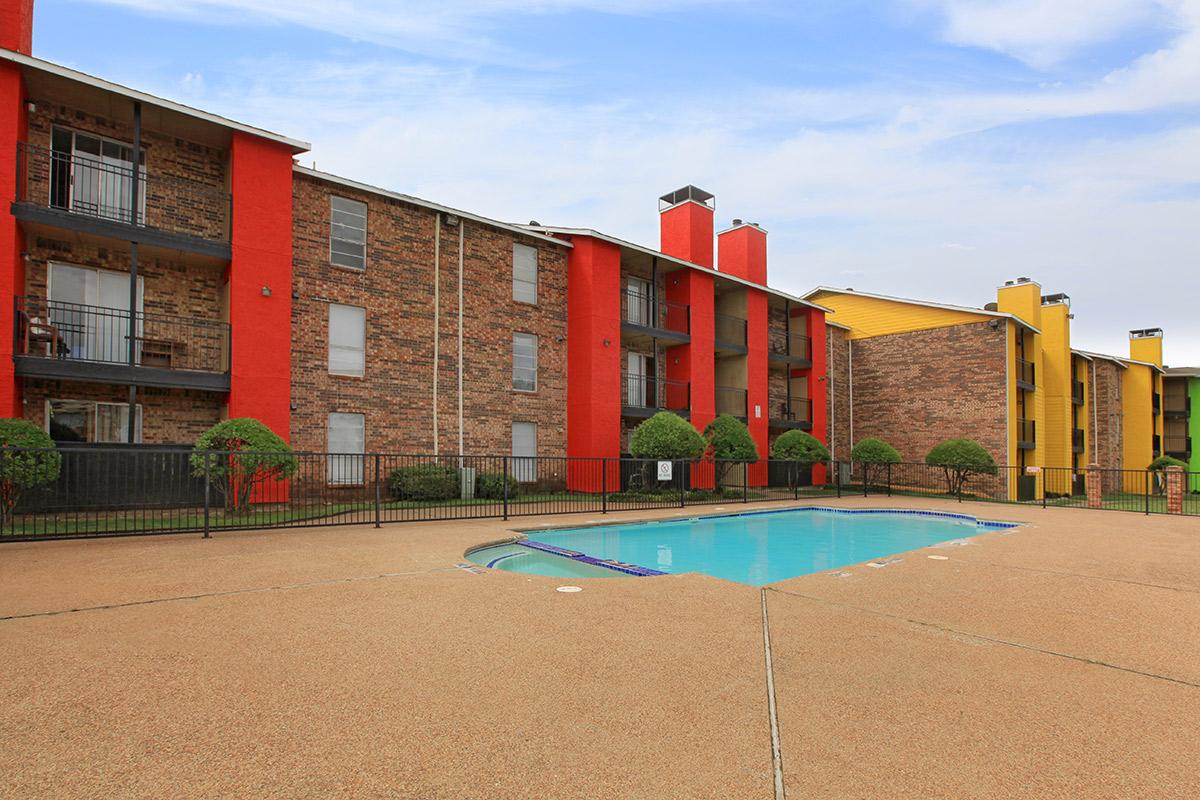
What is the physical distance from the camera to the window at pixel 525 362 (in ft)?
64.4

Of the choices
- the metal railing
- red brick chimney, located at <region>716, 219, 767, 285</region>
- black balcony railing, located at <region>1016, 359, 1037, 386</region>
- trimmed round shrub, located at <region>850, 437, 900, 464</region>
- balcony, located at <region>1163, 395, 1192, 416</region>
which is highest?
red brick chimney, located at <region>716, 219, 767, 285</region>

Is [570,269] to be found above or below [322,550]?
above

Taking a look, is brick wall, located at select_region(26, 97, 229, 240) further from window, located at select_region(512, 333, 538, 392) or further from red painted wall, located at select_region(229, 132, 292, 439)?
window, located at select_region(512, 333, 538, 392)

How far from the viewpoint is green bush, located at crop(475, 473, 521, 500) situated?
Result: 16234 millimetres

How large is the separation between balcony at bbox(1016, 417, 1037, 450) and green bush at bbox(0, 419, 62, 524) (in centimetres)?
3061

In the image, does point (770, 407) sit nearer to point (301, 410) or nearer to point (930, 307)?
point (930, 307)

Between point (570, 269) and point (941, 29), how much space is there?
546 inches

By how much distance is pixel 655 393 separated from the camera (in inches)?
909

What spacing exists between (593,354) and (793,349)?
1225 centimetres

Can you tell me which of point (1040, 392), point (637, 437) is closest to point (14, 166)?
point (637, 437)

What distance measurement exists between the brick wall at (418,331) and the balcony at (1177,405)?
4709 cm

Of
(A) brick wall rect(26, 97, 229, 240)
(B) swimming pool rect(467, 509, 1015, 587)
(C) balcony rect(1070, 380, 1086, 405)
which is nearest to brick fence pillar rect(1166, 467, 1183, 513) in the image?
(B) swimming pool rect(467, 509, 1015, 587)

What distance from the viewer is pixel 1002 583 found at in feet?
23.5

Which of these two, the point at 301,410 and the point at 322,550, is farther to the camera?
the point at 301,410
